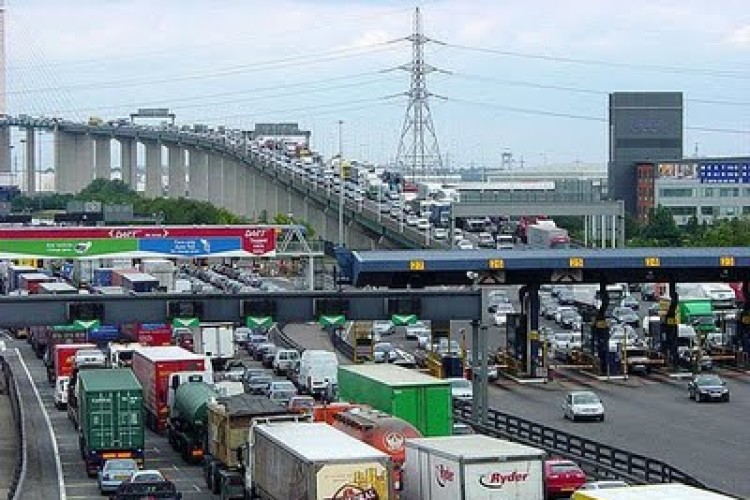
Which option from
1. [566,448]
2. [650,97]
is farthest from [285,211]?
[566,448]

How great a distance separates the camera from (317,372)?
5312cm

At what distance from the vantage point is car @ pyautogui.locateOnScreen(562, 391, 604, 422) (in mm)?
46375

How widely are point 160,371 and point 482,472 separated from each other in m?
20.7

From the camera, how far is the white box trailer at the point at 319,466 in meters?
25.0

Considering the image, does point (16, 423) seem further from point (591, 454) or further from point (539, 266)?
point (591, 454)

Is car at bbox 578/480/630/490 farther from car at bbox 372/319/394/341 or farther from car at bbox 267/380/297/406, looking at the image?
car at bbox 372/319/394/341

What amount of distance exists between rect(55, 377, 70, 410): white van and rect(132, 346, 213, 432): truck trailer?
6.12m

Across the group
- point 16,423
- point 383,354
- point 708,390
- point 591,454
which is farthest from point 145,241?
point 591,454

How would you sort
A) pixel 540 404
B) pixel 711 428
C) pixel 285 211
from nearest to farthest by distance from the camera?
pixel 711 428 < pixel 540 404 < pixel 285 211

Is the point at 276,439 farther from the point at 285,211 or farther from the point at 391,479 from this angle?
the point at 285,211

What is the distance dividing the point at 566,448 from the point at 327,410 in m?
5.84

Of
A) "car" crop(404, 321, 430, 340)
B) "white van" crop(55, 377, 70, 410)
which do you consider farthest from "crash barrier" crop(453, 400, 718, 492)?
"car" crop(404, 321, 430, 340)

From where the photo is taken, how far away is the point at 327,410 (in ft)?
108

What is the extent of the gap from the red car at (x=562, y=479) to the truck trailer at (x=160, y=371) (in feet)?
45.7
